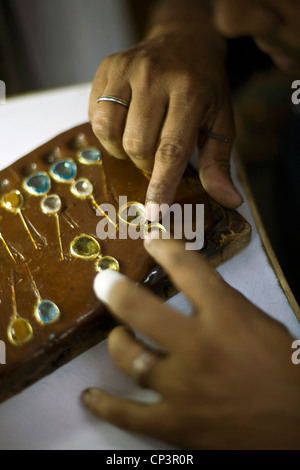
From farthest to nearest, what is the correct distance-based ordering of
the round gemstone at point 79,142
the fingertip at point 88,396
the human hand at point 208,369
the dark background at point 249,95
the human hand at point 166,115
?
the dark background at point 249,95, the round gemstone at point 79,142, the human hand at point 166,115, the fingertip at point 88,396, the human hand at point 208,369

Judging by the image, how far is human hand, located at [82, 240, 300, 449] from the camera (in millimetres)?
464

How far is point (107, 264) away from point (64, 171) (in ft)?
0.65

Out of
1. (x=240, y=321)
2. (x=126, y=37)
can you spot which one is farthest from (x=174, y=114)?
(x=126, y=37)

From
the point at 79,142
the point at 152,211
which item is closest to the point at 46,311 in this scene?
the point at 152,211

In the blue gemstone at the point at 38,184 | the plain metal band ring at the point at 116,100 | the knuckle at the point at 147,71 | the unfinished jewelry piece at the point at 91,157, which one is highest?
the knuckle at the point at 147,71

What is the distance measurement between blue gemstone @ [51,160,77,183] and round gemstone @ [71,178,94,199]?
2cm

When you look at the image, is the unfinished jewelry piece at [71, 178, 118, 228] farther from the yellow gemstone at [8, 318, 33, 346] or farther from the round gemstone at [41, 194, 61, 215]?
the yellow gemstone at [8, 318, 33, 346]

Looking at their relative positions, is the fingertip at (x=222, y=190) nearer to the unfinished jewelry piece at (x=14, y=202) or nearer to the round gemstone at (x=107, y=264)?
the round gemstone at (x=107, y=264)

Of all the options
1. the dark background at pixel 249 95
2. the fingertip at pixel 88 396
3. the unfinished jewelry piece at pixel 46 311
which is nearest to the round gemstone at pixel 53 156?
the unfinished jewelry piece at pixel 46 311

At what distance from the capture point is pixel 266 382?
0.47 m

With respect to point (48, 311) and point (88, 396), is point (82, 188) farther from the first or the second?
point (88, 396)

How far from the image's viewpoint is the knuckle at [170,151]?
0.66m

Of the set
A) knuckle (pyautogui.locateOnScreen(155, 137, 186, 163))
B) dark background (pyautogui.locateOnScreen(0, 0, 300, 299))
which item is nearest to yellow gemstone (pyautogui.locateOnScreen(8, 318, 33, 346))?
knuckle (pyautogui.locateOnScreen(155, 137, 186, 163))

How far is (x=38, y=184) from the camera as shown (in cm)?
72
